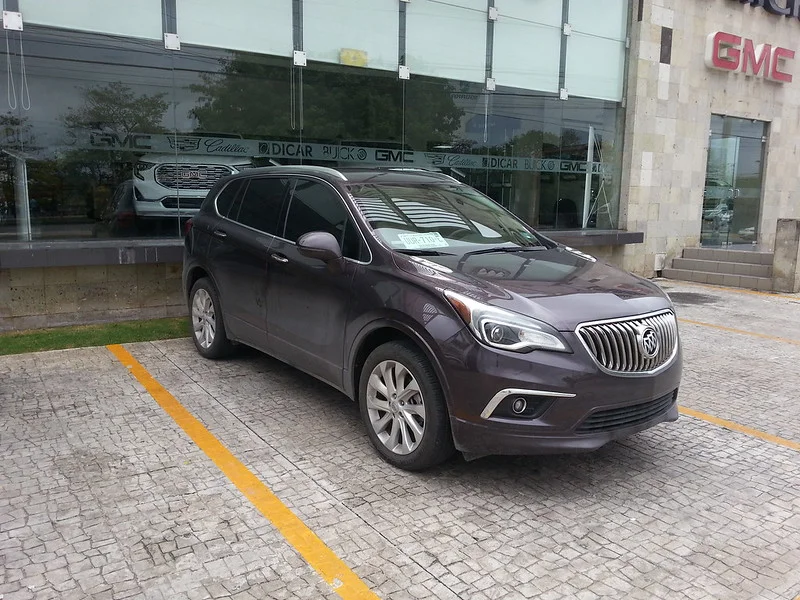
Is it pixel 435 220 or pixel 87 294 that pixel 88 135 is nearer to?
pixel 87 294

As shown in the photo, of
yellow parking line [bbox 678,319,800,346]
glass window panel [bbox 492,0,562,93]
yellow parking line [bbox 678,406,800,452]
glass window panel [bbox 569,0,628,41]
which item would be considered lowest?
yellow parking line [bbox 678,319,800,346]

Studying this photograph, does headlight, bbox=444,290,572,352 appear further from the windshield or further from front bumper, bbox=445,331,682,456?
the windshield

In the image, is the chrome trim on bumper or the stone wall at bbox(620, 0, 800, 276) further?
the stone wall at bbox(620, 0, 800, 276)

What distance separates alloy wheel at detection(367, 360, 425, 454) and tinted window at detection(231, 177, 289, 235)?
1768 mm

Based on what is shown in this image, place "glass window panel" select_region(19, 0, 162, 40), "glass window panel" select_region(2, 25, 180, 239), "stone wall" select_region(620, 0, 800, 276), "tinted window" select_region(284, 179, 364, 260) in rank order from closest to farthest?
"tinted window" select_region(284, 179, 364, 260)
"glass window panel" select_region(19, 0, 162, 40)
"glass window panel" select_region(2, 25, 180, 239)
"stone wall" select_region(620, 0, 800, 276)

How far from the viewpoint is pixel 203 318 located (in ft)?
20.6

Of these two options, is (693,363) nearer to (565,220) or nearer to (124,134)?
(565,220)

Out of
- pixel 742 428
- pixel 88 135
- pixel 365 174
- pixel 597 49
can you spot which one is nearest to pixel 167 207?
pixel 88 135

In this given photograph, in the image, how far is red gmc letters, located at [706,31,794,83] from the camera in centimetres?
1334

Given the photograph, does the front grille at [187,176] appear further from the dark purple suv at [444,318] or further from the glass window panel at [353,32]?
the dark purple suv at [444,318]

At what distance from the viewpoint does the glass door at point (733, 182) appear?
14234 mm

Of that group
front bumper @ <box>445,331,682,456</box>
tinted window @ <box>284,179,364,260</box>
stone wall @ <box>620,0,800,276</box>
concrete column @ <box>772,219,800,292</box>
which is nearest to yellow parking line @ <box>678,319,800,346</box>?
concrete column @ <box>772,219,800,292</box>

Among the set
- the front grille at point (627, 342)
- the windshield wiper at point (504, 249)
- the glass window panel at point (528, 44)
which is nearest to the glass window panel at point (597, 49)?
the glass window panel at point (528, 44)

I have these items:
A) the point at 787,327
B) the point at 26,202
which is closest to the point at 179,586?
the point at 26,202
